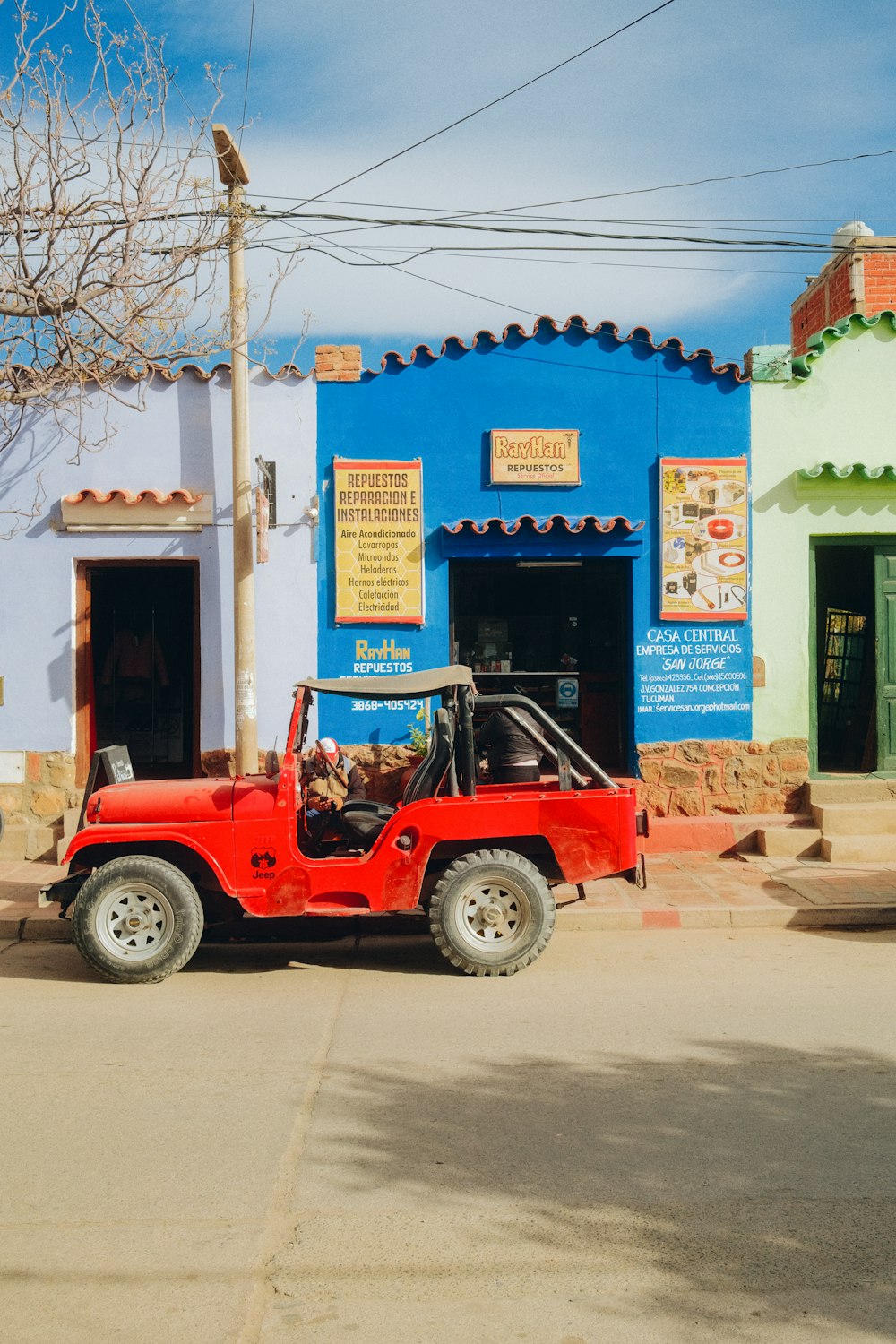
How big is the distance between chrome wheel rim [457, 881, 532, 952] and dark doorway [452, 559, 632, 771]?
452cm

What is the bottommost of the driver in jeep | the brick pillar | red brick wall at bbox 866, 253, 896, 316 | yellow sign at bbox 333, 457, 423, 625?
the driver in jeep

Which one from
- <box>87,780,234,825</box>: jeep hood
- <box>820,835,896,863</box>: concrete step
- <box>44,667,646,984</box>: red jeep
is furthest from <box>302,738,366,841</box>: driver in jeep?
<box>820,835,896,863</box>: concrete step

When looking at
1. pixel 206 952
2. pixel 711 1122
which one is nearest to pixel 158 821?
pixel 206 952

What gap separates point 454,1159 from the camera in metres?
4.19

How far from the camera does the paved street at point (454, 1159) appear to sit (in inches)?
126

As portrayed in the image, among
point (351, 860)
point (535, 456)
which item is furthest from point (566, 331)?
point (351, 860)

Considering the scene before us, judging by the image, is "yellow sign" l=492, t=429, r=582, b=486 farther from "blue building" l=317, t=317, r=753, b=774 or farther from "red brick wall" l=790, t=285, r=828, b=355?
"red brick wall" l=790, t=285, r=828, b=355

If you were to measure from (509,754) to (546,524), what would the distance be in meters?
3.15

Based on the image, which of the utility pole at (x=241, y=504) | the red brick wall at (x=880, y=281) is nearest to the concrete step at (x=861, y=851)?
the utility pole at (x=241, y=504)

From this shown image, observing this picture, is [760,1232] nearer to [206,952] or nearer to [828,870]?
[206,952]

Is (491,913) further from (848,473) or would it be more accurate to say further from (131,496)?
(848,473)

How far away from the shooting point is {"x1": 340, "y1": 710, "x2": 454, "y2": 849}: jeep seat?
714cm

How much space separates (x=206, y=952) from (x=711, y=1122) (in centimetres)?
437

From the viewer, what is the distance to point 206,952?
786 cm
